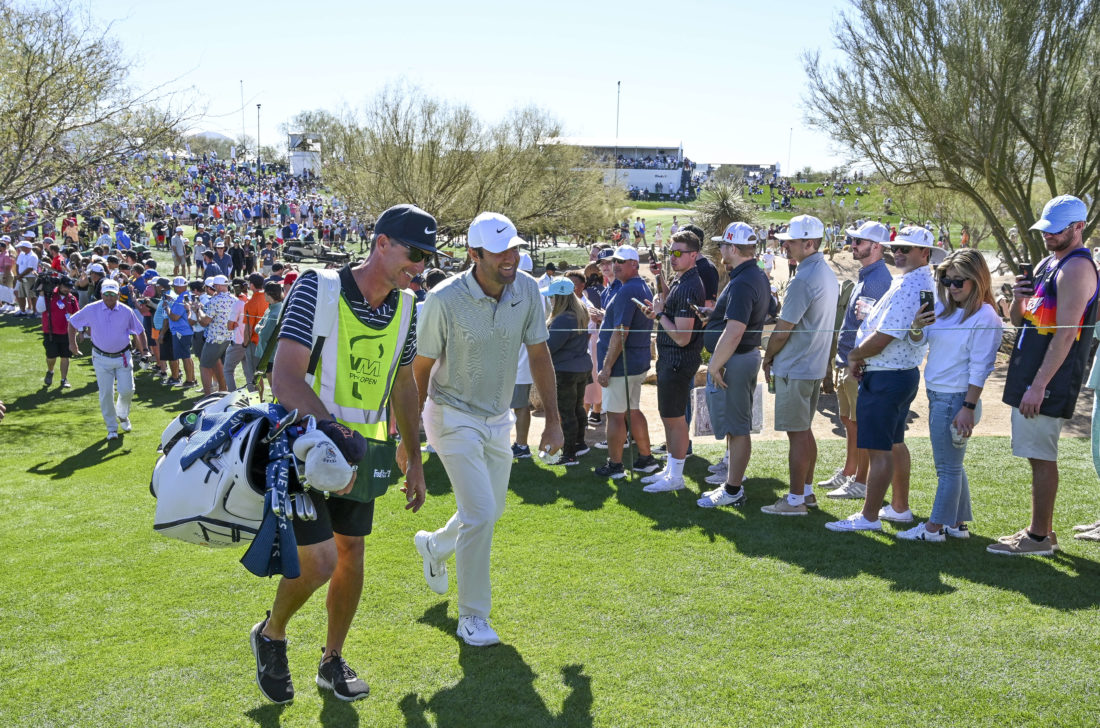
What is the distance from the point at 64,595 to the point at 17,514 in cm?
254

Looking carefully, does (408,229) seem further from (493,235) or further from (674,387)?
(674,387)

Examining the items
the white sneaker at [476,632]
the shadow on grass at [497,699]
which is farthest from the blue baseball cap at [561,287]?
the shadow on grass at [497,699]

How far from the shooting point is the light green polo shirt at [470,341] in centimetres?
448

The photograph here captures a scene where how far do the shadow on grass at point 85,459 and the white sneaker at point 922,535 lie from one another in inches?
307

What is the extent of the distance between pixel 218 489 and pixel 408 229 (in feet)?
4.39

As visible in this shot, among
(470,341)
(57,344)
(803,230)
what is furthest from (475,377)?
(57,344)

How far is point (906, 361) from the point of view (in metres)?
6.04

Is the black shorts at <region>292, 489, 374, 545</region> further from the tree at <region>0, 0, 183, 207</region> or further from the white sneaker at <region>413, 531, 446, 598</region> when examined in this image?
the tree at <region>0, 0, 183, 207</region>

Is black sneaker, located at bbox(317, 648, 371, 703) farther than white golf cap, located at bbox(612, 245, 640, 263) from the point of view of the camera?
No

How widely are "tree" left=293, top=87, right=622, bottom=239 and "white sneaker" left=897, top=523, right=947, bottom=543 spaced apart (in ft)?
93.4

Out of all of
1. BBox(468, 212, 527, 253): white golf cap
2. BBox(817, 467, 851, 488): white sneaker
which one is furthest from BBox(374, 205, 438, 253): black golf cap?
BBox(817, 467, 851, 488): white sneaker

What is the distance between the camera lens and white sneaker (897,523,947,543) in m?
6.03

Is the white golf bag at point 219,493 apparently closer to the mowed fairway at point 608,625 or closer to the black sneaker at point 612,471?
the mowed fairway at point 608,625

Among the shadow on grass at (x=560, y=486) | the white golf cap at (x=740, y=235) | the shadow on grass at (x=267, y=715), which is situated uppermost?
the white golf cap at (x=740, y=235)
